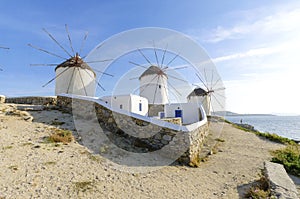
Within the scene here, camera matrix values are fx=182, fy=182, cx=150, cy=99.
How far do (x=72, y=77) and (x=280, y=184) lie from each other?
56.0 feet

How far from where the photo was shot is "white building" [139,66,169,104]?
26609 mm

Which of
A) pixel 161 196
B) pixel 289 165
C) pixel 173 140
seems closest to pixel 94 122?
pixel 173 140

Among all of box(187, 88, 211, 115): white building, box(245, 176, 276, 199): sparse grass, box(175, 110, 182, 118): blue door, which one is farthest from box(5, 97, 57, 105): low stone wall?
box(187, 88, 211, 115): white building

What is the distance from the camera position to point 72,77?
17391mm

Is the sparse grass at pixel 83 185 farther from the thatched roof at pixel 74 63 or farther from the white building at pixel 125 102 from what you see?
the thatched roof at pixel 74 63

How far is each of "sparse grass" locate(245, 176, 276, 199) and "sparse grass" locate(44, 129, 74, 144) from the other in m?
7.30

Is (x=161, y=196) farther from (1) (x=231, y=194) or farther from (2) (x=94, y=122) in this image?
(2) (x=94, y=122)

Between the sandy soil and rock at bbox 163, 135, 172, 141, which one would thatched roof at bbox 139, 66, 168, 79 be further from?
the sandy soil

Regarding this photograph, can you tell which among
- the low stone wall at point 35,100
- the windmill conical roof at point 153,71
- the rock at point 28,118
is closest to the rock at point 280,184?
the rock at point 28,118

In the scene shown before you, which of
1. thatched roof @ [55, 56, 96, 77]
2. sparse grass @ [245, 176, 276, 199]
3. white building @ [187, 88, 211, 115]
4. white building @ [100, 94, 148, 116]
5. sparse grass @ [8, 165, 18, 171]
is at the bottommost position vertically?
sparse grass @ [245, 176, 276, 199]

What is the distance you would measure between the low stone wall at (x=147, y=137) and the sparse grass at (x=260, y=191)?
105 inches

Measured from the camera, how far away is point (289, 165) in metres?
8.88

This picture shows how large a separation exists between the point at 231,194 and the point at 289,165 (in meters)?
4.95

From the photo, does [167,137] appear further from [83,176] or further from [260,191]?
[83,176]
